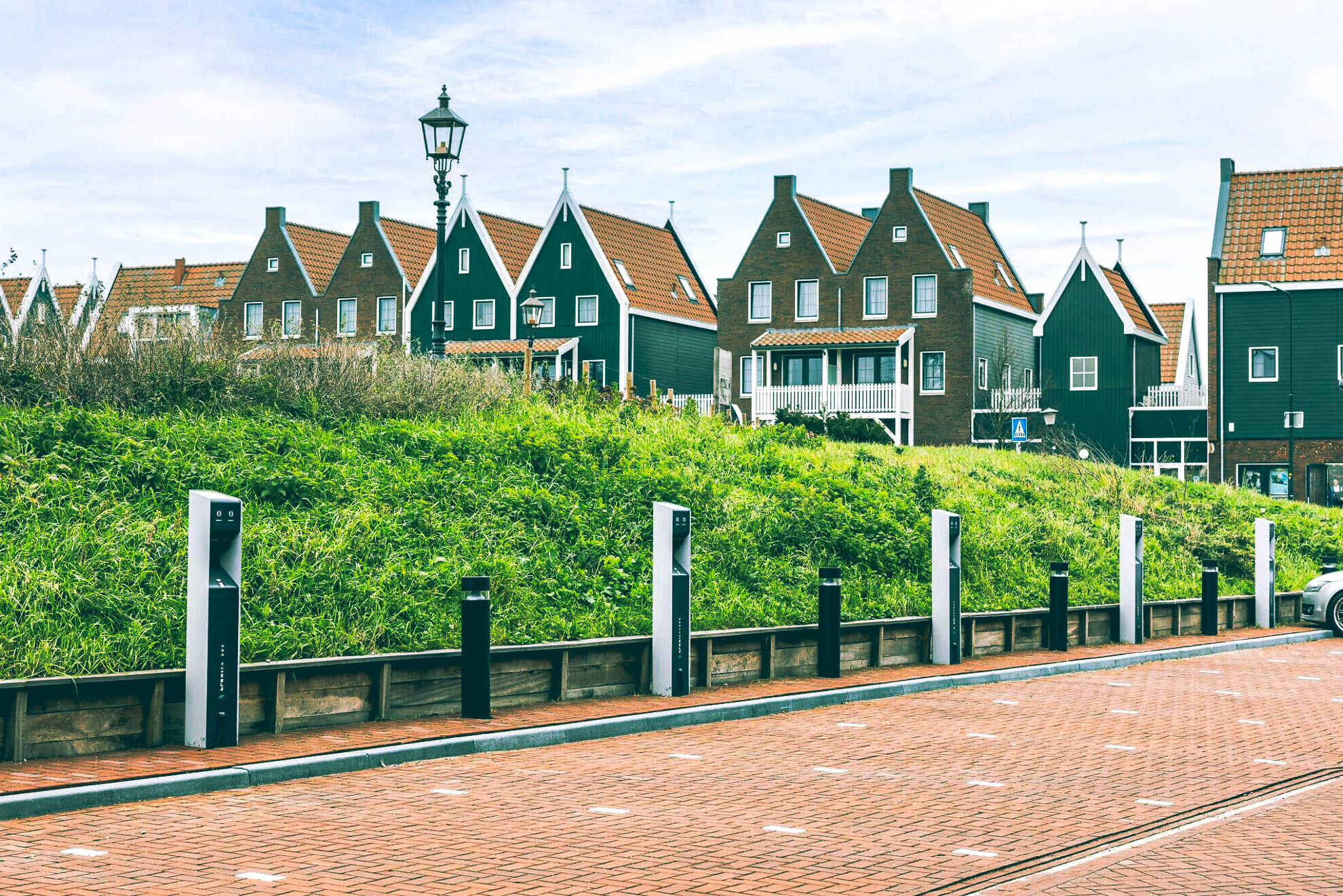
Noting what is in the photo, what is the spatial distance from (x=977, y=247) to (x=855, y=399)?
32.9 feet

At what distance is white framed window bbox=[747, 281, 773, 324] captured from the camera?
54.0 meters

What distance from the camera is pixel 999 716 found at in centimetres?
1212

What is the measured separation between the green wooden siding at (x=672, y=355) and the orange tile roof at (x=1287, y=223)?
64.7ft

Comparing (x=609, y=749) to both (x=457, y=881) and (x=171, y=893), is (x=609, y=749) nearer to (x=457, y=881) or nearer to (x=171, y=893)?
(x=457, y=881)

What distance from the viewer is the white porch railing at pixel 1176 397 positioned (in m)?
51.6

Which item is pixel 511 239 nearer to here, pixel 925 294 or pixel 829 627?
pixel 925 294

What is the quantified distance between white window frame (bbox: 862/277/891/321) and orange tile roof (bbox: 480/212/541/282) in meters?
12.6

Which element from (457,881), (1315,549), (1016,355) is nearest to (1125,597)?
(1315,549)

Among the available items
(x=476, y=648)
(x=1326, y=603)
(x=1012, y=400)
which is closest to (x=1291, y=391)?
(x=1012, y=400)

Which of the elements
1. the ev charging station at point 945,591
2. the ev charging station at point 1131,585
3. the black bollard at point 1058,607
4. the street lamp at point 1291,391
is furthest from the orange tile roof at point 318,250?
the ev charging station at point 945,591

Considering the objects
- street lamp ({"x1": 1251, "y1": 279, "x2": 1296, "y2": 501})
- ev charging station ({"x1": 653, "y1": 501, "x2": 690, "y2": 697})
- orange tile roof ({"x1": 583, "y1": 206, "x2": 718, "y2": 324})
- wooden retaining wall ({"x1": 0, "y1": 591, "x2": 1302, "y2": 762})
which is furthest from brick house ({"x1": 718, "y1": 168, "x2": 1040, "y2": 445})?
ev charging station ({"x1": 653, "y1": 501, "x2": 690, "y2": 697})

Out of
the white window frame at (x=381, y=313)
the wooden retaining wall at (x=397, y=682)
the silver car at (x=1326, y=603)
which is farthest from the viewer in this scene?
the white window frame at (x=381, y=313)

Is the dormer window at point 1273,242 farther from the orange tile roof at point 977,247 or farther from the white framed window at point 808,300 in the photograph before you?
the white framed window at point 808,300

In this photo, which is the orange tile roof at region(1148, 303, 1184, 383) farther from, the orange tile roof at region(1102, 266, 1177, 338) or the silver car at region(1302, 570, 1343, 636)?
the silver car at region(1302, 570, 1343, 636)
